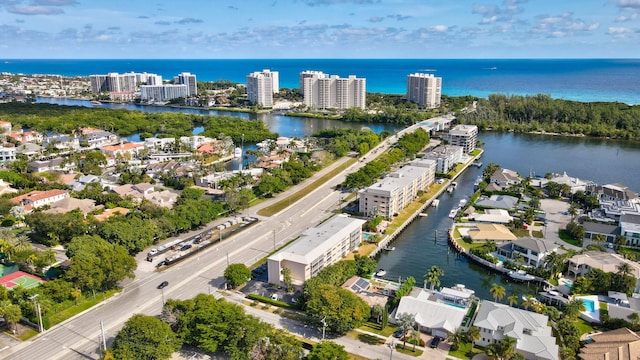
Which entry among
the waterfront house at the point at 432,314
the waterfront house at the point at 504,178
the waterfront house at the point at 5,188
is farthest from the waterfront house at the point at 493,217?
the waterfront house at the point at 5,188

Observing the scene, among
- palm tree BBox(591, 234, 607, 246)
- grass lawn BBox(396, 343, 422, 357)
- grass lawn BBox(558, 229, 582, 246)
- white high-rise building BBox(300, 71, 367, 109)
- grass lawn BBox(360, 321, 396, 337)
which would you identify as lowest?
grass lawn BBox(396, 343, 422, 357)

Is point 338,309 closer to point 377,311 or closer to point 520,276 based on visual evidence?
point 377,311

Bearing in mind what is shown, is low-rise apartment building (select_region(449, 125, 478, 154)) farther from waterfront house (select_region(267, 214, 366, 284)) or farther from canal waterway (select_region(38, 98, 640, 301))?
waterfront house (select_region(267, 214, 366, 284))

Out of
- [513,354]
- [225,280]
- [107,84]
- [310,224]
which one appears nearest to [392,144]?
[310,224]

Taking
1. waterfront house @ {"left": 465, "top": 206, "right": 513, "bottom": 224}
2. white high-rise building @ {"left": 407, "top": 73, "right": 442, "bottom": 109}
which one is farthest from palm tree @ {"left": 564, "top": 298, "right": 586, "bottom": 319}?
white high-rise building @ {"left": 407, "top": 73, "right": 442, "bottom": 109}

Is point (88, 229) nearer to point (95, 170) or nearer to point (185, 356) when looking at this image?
point (185, 356)

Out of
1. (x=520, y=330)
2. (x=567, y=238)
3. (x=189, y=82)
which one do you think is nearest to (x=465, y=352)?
(x=520, y=330)
